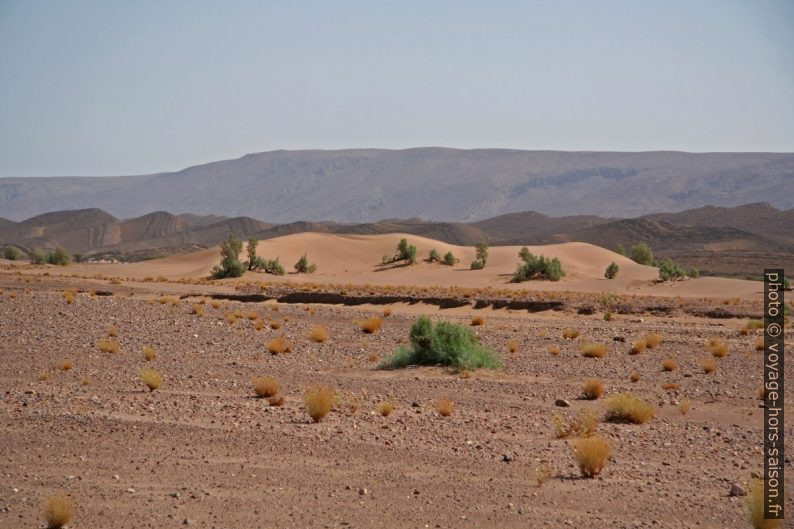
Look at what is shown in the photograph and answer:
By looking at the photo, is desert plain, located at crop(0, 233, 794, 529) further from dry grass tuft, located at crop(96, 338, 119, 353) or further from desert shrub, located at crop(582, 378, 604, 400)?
desert shrub, located at crop(582, 378, 604, 400)

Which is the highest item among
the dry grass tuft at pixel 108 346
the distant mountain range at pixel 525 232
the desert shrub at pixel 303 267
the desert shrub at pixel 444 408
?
the distant mountain range at pixel 525 232

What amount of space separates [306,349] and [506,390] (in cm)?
703

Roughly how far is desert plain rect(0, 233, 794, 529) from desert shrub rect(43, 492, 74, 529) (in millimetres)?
146

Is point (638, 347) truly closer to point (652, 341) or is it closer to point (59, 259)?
point (652, 341)

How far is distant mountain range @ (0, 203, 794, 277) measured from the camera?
10019 centimetres

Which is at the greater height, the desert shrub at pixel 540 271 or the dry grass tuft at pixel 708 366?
the desert shrub at pixel 540 271

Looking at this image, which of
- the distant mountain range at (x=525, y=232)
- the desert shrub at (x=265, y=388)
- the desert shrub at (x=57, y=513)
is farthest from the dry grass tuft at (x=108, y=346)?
the distant mountain range at (x=525, y=232)

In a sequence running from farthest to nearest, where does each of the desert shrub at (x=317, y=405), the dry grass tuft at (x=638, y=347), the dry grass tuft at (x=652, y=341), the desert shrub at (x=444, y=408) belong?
the dry grass tuft at (x=652, y=341)
the dry grass tuft at (x=638, y=347)
the desert shrub at (x=444, y=408)
the desert shrub at (x=317, y=405)

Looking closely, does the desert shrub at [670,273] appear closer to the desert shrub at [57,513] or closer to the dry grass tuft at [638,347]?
the dry grass tuft at [638,347]

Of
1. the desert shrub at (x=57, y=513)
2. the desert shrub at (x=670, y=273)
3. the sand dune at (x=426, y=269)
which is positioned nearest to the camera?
the desert shrub at (x=57, y=513)

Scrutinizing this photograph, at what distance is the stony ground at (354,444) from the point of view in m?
8.51

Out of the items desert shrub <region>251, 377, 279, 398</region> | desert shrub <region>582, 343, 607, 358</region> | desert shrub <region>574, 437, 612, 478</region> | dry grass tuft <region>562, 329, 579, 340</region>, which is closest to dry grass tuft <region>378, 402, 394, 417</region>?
desert shrub <region>251, 377, 279, 398</region>

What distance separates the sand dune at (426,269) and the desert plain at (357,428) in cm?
2274

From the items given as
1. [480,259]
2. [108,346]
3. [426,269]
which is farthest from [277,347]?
[480,259]
